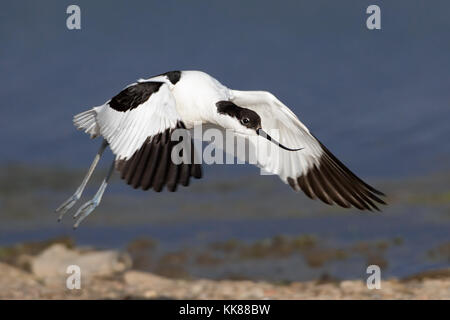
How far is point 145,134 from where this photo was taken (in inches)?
304

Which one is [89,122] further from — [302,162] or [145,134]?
[302,162]

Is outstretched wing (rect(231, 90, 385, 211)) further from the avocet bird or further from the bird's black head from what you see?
the bird's black head

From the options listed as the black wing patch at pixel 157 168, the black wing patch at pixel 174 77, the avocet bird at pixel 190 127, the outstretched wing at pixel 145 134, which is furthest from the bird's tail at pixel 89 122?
the black wing patch at pixel 157 168

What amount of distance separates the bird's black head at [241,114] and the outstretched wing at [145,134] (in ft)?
2.05

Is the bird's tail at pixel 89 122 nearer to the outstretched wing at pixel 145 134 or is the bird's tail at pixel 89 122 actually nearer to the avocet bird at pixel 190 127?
the avocet bird at pixel 190 127

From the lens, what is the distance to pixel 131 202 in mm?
14023

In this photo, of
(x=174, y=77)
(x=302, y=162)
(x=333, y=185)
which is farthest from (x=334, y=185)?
(x=174, y=77)

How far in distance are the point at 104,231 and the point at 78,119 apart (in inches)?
169

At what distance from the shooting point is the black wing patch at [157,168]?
24.1 feet

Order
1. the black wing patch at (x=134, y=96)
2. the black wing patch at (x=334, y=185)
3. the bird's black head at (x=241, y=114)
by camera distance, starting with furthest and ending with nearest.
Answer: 1. the black wing patch at (x=334, y=185)
2. the bird's black head at (x=241, y=114)
3. the black wing patch at (x=134, y=96)

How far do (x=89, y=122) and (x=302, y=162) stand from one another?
2078 millimetres

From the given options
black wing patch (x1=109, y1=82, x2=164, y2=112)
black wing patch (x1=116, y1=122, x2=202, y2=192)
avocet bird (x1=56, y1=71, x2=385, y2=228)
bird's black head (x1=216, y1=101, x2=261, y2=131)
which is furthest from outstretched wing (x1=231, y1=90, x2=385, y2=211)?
black wing patch (x1=116, y1=122, x2=202, y2=192)

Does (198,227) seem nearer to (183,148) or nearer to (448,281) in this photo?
(448,281)
